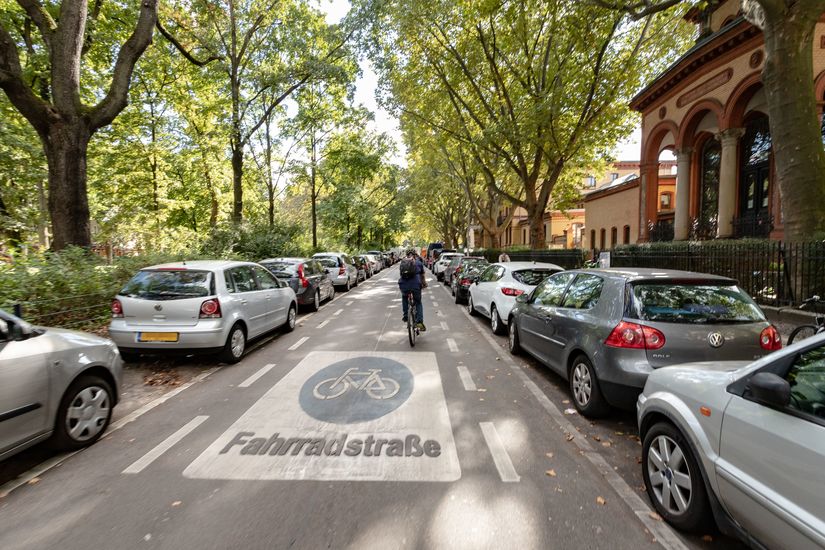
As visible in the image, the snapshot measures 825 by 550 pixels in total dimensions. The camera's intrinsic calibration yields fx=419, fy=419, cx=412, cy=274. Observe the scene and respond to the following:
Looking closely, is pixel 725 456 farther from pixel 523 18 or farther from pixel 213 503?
pixel 523 18

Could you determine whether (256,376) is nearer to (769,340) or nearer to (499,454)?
(499,454)

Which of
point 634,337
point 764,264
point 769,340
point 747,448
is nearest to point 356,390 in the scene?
point 634,337

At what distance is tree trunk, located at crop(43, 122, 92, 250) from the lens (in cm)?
927

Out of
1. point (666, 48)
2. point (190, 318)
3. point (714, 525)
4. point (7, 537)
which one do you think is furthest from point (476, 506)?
point (666, 48)

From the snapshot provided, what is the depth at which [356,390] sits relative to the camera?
5.36 m

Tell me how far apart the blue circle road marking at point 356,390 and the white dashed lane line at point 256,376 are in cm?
78

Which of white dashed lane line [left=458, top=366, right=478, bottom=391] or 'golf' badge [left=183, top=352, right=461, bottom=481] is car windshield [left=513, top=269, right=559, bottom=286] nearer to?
white dashed lane line [left=458, top=366, right=478, bottom=391]

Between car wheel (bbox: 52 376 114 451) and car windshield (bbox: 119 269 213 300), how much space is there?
7.77 ft

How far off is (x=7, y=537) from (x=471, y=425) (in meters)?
3.59

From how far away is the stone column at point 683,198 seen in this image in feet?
60.9

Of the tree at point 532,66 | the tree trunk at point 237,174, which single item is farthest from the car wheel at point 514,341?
the tree trunk at point 237,174

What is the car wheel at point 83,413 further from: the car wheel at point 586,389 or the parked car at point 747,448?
the car wheel at point 586,389

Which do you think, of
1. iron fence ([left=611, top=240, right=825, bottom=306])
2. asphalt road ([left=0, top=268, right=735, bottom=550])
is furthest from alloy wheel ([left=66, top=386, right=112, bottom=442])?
iron fence ([left=611, top=240, right=825, bottom=306])

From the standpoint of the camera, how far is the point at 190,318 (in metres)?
6.19
